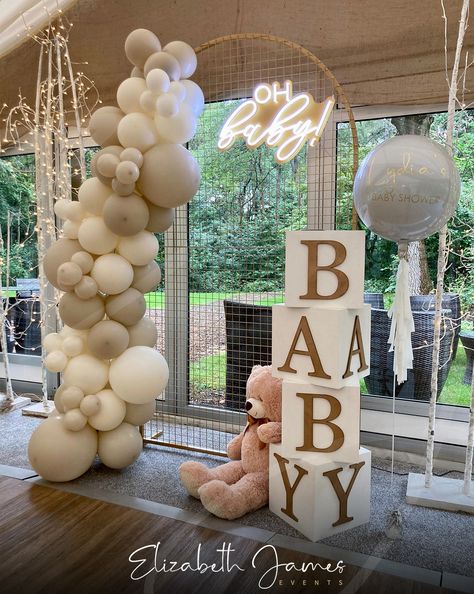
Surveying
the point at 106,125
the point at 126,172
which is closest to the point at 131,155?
the point at 126,172

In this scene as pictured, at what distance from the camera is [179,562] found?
68.9 inches

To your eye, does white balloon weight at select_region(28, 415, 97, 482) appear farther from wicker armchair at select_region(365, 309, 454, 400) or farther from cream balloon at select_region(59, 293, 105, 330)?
wicker armchair at select_region(365, 309, 454, 400)

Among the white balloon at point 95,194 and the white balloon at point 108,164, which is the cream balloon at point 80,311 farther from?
the white balloon at point 108,164

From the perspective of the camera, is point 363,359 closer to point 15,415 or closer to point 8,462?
point 8,462

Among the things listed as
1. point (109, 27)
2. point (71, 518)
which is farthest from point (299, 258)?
point (109, 27)

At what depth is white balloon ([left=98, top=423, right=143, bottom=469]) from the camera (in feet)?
8.25

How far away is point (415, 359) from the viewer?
282cm

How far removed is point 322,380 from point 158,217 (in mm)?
1061

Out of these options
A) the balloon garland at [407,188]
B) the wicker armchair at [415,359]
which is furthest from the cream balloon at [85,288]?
the wicker armchair at [415,359]

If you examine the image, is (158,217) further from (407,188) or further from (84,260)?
(407,188)

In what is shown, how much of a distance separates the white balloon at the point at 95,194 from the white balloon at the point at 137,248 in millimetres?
183

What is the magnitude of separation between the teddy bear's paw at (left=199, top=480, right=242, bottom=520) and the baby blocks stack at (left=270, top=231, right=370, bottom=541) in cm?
24

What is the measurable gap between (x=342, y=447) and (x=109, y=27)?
2843mm

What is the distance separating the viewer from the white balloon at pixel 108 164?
2.24m
